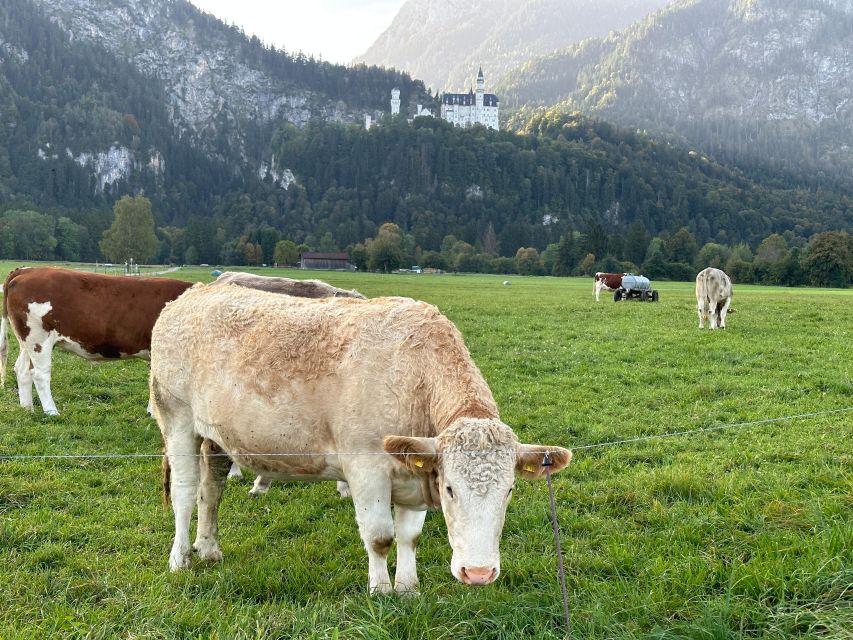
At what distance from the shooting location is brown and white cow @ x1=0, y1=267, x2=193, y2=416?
10.1m

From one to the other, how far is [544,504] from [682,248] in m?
143

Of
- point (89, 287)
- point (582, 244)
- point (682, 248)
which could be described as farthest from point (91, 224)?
point (89, 287)

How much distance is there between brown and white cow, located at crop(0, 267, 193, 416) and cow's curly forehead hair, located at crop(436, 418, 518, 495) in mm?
7853

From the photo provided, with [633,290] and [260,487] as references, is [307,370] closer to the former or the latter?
[260,487]

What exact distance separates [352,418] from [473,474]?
1.17 m

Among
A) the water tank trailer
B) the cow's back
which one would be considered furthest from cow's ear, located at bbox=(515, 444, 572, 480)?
the water tank trailer

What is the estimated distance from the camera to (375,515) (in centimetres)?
443

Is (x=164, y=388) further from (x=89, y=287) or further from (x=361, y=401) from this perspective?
(x=89, y=287)

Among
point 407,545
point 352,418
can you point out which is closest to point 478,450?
point 352,418

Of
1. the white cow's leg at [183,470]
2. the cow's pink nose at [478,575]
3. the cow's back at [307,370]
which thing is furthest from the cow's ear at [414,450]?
the white cow's leg at [183,470]

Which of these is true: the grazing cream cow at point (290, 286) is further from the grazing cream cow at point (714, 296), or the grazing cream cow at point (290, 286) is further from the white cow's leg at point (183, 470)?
the grazing cream cow at point (714, 296)

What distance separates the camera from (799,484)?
6824 mm

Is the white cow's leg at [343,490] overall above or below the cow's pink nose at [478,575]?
below

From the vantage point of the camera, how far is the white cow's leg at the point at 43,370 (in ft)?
33.6
